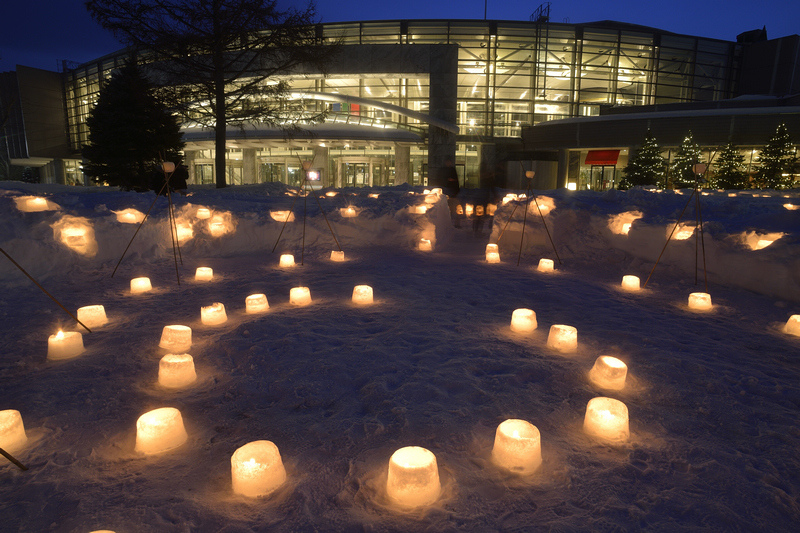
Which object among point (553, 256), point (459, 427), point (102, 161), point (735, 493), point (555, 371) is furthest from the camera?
point (102, 161)

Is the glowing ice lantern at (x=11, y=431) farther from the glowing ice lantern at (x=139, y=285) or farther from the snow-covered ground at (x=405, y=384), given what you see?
the glowing ice lantern at (x=139, y=285)

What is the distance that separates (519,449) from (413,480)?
0.73 metres

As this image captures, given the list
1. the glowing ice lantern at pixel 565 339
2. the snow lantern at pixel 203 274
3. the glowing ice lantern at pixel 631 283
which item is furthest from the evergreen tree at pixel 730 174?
the snow lantern at pixel 203 274

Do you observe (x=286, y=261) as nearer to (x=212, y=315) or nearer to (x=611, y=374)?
(x=212, y=315)

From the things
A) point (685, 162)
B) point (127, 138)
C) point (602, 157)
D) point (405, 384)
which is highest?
point (602, 157)

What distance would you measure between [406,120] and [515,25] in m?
10.0

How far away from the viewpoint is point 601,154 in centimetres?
2634

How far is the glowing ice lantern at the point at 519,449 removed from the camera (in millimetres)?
2580

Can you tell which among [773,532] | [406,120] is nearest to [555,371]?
[773,532]

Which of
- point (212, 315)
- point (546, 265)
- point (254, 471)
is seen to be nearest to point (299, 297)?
point (212, 315)

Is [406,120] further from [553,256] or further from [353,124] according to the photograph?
[553,256]

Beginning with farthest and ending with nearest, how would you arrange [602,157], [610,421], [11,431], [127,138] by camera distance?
[602,157] < [127,138] < [610,421] < [11,431]

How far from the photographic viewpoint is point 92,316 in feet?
16.4

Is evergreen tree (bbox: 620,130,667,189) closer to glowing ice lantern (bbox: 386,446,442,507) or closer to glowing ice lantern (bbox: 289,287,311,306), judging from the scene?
glowing ice lantern (bbox: 289,287,311,306)
